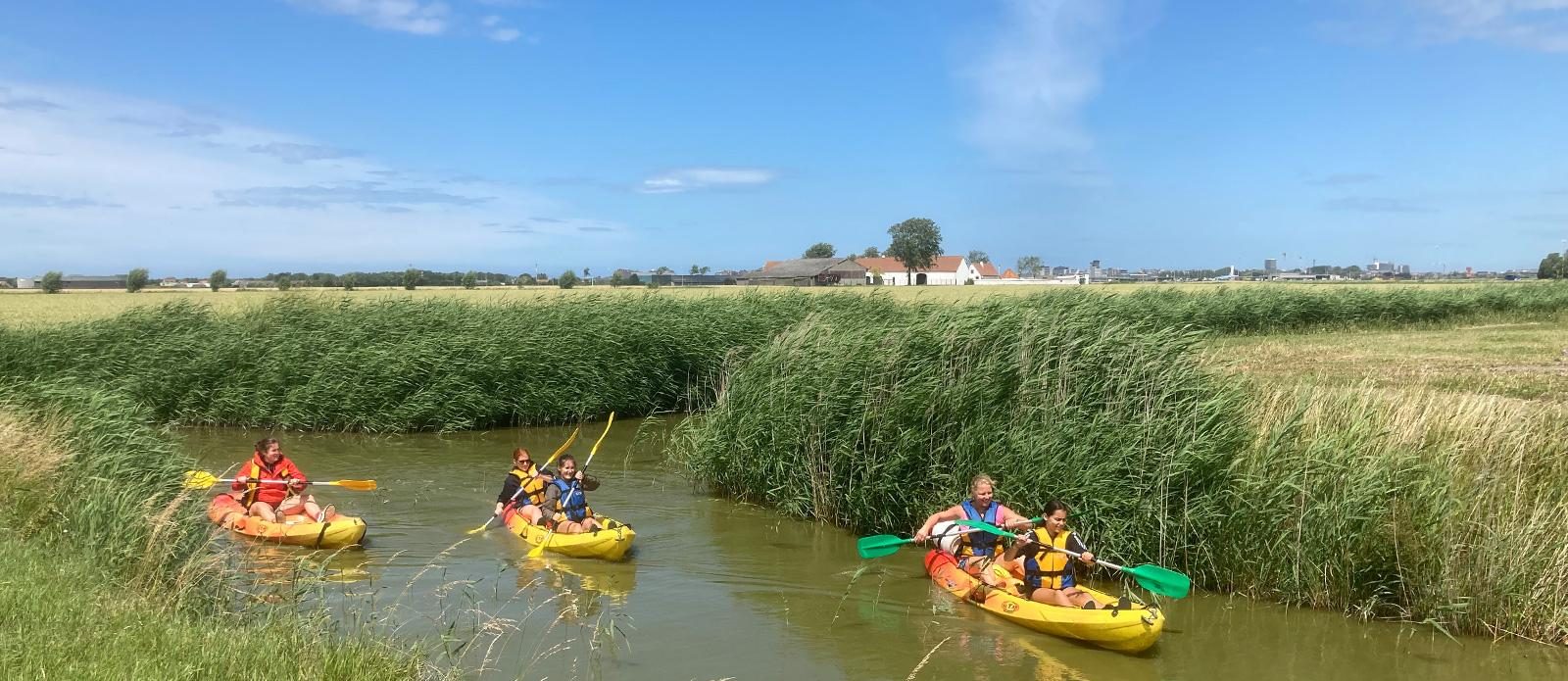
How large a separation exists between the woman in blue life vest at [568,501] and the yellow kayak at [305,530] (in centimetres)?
198

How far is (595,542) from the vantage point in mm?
10258

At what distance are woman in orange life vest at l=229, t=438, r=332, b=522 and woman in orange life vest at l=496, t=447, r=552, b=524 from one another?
1.86m

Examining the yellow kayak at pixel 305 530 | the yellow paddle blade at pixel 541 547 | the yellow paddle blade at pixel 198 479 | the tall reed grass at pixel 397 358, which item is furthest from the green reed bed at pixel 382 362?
the yellow paddle blade at pixel 198 479

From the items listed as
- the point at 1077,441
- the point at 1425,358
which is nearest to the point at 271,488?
the point at 1077,441

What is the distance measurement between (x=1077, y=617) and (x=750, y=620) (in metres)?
2.72

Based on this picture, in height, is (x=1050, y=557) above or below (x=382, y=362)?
below

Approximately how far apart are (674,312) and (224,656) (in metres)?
17.8

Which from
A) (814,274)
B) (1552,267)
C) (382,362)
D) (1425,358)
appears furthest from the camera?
(814,274)

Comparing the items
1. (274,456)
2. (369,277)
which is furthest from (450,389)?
(369,277)

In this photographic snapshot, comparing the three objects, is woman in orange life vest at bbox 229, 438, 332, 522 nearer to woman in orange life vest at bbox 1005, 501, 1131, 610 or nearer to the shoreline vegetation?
the shoreline vegetation

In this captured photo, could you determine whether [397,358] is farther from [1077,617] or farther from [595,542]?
[1077,617]

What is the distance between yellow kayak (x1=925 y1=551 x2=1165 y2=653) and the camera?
25.0 feet

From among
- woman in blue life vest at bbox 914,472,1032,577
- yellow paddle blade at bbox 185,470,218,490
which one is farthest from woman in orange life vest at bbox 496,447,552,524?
woman in blue life vest at bbox 914,472,1032,577

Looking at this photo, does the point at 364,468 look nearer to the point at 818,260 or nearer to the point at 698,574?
the point at 698,574
